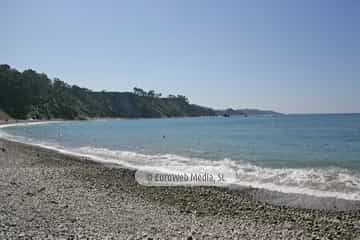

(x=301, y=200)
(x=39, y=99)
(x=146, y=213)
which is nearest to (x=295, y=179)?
(x=301, y=200)

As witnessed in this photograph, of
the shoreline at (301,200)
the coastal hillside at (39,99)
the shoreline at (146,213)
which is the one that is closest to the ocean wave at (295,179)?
the shoreline at (301,200)

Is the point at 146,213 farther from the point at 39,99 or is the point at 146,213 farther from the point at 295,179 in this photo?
the point at 39,99

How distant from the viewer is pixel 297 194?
1195 cm

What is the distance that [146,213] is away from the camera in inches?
351

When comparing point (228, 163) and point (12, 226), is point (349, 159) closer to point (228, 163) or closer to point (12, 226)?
point (228, 163)

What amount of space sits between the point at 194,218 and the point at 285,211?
2797 mm

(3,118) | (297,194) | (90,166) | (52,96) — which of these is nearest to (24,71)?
(52,96)

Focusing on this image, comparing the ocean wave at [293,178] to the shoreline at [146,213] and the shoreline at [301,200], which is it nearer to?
the shoreline at [301,200]

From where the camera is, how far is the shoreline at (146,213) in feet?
23.6

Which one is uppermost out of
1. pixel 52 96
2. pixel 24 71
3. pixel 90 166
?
pixel 24 71

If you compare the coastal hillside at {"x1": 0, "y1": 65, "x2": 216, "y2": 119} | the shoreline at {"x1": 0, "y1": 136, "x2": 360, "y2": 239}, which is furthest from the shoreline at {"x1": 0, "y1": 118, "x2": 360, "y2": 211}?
the coastal hillside at {"x1": 0, "y1": 65, "x2": 216, "y2": 119}

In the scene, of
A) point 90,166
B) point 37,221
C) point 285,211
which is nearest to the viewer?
point 37,221

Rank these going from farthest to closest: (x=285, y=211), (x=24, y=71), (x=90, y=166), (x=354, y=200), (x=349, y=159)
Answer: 1. (x=24, y=71)
2. (x=349, y=159)
3. (x=90, y=166)
4. (x=354, y=200)
5. (x=285, y=211)

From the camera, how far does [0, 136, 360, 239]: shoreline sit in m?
7.18
